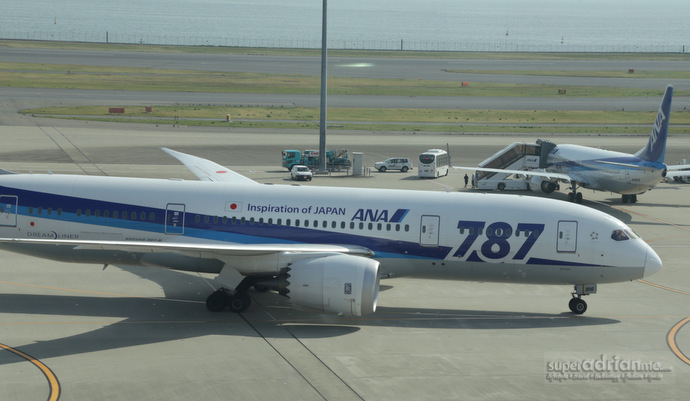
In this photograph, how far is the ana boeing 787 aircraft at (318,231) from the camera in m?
31.4

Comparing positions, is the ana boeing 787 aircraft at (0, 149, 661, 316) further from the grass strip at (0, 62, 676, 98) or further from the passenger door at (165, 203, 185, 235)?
the grass strip at (0, 62, 676, 98)

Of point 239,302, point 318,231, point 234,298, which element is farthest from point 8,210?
point 318,231

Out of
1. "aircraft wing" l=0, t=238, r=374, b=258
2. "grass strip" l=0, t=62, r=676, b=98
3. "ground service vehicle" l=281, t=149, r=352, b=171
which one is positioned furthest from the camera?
"grass strip" l=0, t=62, r=676, b=98

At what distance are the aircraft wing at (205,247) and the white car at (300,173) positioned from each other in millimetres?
36307

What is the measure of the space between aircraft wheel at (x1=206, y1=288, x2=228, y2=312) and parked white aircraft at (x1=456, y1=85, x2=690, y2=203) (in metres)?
38.5

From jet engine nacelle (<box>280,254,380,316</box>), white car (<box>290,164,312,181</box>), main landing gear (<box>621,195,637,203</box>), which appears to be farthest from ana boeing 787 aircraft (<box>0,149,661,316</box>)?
white car (<box>290,164,312,181</box>)

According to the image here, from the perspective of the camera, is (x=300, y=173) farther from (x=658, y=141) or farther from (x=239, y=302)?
(x=239, y=302)

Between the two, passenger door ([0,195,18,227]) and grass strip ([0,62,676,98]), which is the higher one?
grass strip ([0,62,676,98])

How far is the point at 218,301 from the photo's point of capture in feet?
102

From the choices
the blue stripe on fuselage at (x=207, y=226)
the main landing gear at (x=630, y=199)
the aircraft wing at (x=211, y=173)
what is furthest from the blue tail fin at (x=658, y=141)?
the blue stripe on fuselage at (x=207, y=226)

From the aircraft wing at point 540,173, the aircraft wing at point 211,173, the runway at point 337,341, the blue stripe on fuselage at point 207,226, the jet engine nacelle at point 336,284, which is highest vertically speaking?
the aircraft wing at point 211,173

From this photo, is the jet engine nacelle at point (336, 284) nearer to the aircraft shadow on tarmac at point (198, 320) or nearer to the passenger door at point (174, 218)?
the aircraft shadow on tarmac at point (198, 320)

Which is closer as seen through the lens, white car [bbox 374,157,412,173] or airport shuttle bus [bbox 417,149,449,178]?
airport shuttle bus [bbox 417,149,449,178]

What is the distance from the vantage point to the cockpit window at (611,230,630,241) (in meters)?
31.5
